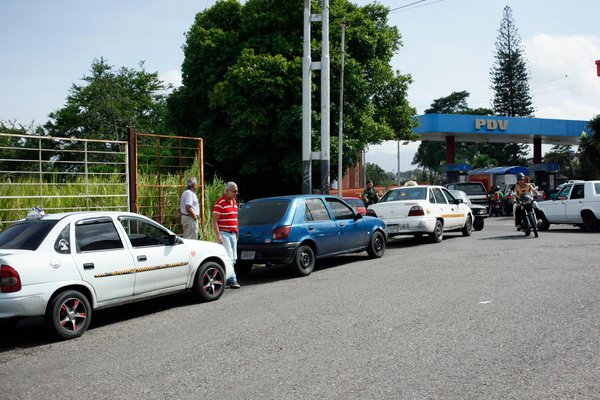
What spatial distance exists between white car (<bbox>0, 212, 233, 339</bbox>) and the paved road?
1.21 feet

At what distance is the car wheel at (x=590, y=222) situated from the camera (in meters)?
19.6

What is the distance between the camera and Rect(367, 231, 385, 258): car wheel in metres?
13.7

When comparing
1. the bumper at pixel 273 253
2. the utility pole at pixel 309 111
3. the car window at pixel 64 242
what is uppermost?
the utility pole at pixel 309 111

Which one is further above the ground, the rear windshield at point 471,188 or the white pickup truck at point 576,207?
the rear windshield at point 471,188

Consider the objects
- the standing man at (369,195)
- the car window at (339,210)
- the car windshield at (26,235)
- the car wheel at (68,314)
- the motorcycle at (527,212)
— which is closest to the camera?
the car wheel at (68,314)

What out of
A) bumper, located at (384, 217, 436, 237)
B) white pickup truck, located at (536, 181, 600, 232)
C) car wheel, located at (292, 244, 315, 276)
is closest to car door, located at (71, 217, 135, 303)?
car wheel, located at (292, 244, 315, 276)

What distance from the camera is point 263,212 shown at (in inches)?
462

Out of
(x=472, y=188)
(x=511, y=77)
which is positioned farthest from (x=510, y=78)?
(x=472, y=188)

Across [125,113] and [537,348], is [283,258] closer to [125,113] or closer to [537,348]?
[537,348]

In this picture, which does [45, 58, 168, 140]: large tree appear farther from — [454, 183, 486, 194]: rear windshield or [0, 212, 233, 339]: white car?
[0, 212, 233, 339]: white car

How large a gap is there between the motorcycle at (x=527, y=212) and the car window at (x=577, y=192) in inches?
135

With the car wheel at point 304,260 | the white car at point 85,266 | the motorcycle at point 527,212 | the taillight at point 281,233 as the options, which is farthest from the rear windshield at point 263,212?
the motorcycle at point 527,212

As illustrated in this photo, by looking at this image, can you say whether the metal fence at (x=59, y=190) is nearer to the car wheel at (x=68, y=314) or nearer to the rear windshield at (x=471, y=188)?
the car wheel at (x=68, y=314)

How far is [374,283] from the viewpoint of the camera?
10039mm
